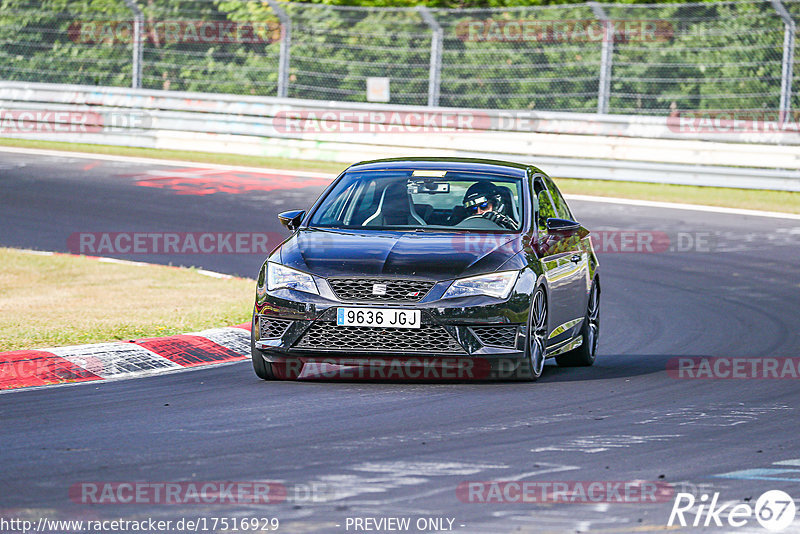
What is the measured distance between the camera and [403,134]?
78.2ft

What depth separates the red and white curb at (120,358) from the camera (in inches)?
354

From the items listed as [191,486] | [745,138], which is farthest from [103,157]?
[191,486]

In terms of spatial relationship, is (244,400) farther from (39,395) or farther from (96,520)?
(96,520)

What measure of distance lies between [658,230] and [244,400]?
11.3 metres

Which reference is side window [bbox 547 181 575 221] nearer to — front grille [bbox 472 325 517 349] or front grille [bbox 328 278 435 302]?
front grille [bbox 472 325 517 349]

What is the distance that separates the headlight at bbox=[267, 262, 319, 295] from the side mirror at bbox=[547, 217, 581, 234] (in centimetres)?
192

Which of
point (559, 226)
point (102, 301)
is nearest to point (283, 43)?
point (102, 301)

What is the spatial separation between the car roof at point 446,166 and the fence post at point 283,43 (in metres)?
14.7

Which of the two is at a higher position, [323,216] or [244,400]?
[323,216]

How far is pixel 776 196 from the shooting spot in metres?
21.7

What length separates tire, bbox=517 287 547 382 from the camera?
896 centimetres

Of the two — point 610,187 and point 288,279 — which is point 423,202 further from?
point 610,187

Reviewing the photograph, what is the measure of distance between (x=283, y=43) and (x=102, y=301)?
42.3 feet

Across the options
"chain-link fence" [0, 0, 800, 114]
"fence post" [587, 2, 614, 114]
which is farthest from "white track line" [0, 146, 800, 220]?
"fence post" [587, 2, 614, 114]
